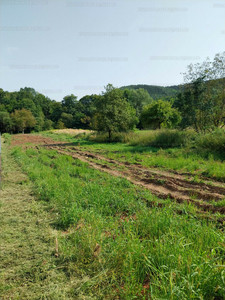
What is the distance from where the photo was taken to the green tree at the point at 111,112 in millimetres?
22688

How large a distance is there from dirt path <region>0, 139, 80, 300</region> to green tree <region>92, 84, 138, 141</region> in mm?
17998

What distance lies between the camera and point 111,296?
2.39m

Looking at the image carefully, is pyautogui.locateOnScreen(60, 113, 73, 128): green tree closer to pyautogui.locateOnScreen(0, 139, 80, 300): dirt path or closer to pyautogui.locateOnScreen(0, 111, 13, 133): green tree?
pyautogui.locateOnScreen(0, 111, 13, 133): green tree

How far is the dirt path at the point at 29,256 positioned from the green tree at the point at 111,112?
18.0 metres

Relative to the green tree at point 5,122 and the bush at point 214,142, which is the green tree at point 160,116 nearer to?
the bush at point 214,142

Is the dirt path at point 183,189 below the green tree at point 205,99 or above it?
below

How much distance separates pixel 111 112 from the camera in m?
22.9

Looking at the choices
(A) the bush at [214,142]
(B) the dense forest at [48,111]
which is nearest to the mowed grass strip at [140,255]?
(A) the bush at [214,142]

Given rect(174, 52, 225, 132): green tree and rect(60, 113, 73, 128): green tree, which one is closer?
rect(174, 52, 225, 132): green tree

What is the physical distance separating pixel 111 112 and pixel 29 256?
20634 millimetres

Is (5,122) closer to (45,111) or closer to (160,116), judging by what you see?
(45,111)

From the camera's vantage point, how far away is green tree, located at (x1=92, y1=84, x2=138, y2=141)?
74.4ft

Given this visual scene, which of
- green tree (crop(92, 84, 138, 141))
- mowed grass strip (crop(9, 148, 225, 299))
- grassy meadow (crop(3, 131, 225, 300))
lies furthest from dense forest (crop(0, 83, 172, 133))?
mowed grass strip (crop(9, 148, 225, 299))

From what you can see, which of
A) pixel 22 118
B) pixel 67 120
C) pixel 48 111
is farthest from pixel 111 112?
pixel 48 111
